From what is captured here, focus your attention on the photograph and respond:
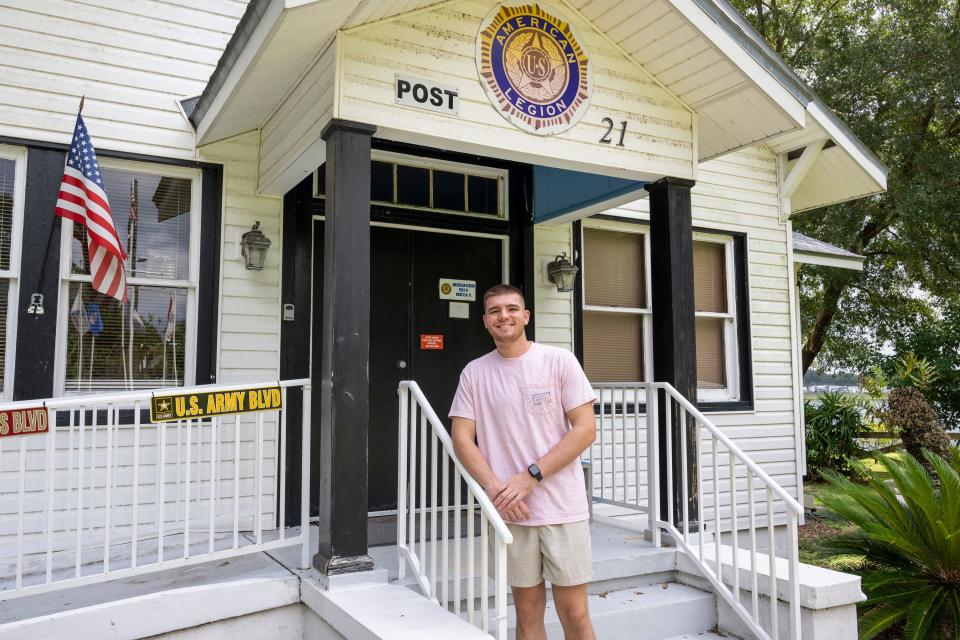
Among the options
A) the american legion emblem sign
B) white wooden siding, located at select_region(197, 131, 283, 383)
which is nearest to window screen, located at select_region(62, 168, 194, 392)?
white wooden siding, located at select_region(197, 131, 283, 383)

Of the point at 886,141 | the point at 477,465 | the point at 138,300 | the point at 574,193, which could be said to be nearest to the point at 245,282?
the point at 138,300

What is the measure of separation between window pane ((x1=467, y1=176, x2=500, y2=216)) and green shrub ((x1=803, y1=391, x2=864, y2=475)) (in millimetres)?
7977

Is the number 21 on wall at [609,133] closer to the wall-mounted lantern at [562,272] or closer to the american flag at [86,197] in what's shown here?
the wall-mounted lantern at [562,272]

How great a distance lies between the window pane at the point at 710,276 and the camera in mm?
7004

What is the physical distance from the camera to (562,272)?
230 inches

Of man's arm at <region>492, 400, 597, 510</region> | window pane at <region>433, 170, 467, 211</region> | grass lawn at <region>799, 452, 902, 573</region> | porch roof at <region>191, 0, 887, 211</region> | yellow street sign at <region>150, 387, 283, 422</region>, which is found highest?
porch roof at <region>191, 0, 887, 211</region>

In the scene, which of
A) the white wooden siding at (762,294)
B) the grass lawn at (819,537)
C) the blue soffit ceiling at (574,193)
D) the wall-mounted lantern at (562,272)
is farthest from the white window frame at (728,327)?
the blue soffit ceiling at (574,193)

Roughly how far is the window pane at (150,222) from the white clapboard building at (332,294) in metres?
0.02

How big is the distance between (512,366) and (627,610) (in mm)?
1650

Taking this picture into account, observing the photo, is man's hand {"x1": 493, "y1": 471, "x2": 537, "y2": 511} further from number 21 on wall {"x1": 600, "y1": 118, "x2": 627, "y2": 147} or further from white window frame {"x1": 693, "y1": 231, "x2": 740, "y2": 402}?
white window frame {"x1": 693, "y1": 231, "x2": 740, "y2": 402}

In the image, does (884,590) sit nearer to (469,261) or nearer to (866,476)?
(866,476)

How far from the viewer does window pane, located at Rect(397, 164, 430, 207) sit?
538cm

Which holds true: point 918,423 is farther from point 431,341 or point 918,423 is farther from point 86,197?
point 86,197

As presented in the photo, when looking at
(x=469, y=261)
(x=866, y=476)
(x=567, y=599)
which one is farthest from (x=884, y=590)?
(x=469, y=261)
